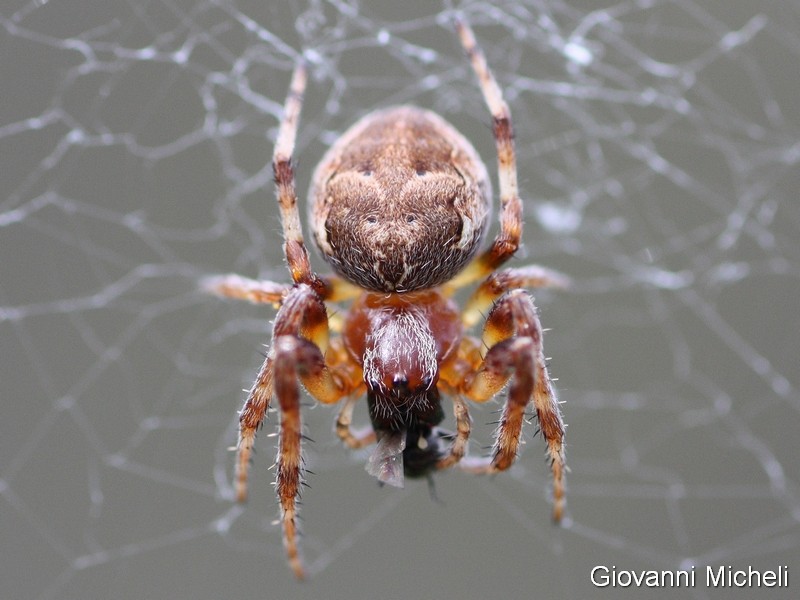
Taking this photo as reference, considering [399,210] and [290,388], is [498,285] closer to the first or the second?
[399,210]

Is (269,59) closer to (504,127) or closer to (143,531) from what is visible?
(504,127)

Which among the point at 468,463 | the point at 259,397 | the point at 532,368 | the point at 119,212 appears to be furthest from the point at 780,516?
the point at 119,212

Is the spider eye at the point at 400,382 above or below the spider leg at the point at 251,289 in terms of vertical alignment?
below

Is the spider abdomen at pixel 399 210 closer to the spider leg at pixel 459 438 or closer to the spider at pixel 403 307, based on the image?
→ the spider at pixel 403 307

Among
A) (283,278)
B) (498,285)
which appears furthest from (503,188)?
(283,278)

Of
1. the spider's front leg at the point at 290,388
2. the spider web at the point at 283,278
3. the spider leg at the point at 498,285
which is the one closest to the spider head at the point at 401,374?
the spider's front leg at the point at 290,388

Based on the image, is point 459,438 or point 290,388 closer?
point 290,388

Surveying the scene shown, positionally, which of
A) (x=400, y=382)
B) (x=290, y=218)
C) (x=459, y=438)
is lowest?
(x=459, y=438)
